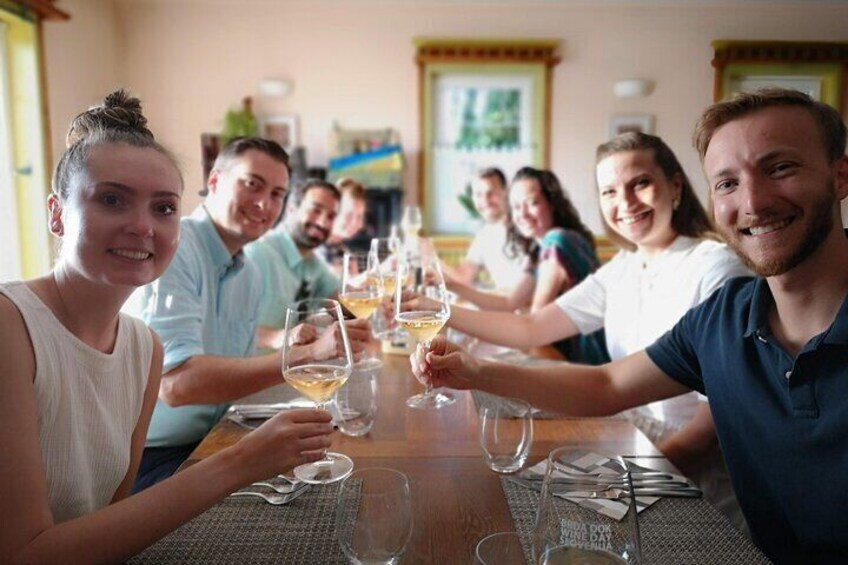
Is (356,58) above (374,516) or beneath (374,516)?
above

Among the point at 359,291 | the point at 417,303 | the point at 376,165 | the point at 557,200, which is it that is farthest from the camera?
the point at 376,165

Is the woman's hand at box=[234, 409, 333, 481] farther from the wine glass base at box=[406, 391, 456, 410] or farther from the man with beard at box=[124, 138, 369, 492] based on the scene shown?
the wine glass base at box=[406, 391, 456, 410]

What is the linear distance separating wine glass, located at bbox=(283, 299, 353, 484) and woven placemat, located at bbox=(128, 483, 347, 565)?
0.07 meters

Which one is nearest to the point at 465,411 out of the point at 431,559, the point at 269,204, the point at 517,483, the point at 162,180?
the point at 517,483

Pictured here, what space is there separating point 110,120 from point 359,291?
0.67 meters

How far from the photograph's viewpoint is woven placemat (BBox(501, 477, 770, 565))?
0.74 metres

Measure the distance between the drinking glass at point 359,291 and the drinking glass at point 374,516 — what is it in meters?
0.73

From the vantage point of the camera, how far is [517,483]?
934 millimetres

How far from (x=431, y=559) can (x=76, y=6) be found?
463cm

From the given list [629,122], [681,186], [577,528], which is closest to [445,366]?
[577,528]

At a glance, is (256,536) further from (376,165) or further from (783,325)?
(376,165)

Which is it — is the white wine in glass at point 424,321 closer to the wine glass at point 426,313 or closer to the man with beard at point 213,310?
the wine glass at point 426,313

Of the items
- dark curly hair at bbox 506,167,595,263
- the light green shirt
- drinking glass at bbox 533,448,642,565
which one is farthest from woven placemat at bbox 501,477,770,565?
dark curly hair at bbox 506,167,595,263

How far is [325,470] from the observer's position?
0.97 metres
